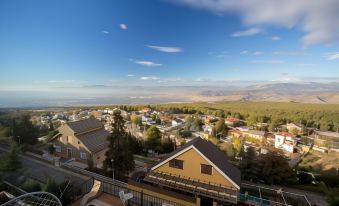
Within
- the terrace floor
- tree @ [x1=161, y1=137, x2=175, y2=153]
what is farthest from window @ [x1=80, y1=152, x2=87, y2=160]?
the terrace floor

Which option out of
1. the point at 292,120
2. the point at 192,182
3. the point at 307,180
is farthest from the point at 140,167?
the point at 292,120

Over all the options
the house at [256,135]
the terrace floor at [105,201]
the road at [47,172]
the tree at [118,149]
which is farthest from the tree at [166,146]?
the house at [256,135]

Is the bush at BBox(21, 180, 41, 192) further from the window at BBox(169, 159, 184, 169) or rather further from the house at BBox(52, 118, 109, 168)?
the window at BBox(169, 159, 184, 169)

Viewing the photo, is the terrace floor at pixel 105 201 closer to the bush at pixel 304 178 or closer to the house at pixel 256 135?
the bush at pixel 304 178

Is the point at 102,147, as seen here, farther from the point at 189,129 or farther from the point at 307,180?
the point at 189,129

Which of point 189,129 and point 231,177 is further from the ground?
point 231,177

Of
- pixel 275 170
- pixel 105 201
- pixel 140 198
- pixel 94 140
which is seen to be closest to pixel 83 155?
pixel 94 140

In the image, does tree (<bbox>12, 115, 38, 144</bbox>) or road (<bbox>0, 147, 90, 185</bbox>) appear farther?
tree (<bbox>12, 115, 38, 144</bbox>)
